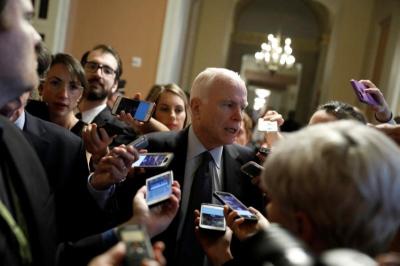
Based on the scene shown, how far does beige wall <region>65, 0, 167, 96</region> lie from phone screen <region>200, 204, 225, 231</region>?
4347mm

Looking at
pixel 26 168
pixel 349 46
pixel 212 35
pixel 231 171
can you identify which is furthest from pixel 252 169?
pixel 349 46

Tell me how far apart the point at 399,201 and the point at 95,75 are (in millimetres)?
2161

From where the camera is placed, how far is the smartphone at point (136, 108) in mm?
1988

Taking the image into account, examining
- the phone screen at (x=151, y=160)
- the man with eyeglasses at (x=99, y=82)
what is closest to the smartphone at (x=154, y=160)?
the phone screen at (x=151, y=160)

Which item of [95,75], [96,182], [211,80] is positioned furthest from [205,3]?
[96,182]

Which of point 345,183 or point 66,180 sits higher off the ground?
point 345,183

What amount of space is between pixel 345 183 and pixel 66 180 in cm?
94

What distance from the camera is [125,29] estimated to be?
18.7 feet

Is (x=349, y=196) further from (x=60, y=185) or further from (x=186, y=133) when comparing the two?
(x=186, y=133)

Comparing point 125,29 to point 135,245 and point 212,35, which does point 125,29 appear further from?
point 135,245

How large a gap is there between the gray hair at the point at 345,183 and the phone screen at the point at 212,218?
547 millimetres

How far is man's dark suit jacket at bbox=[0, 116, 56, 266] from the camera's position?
44.9 inches

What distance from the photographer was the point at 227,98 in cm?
208

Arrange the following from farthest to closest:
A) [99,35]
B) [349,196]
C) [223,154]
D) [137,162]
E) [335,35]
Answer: [335,35] < [99,35] < [223,154] < [137,162] < [349,196]
